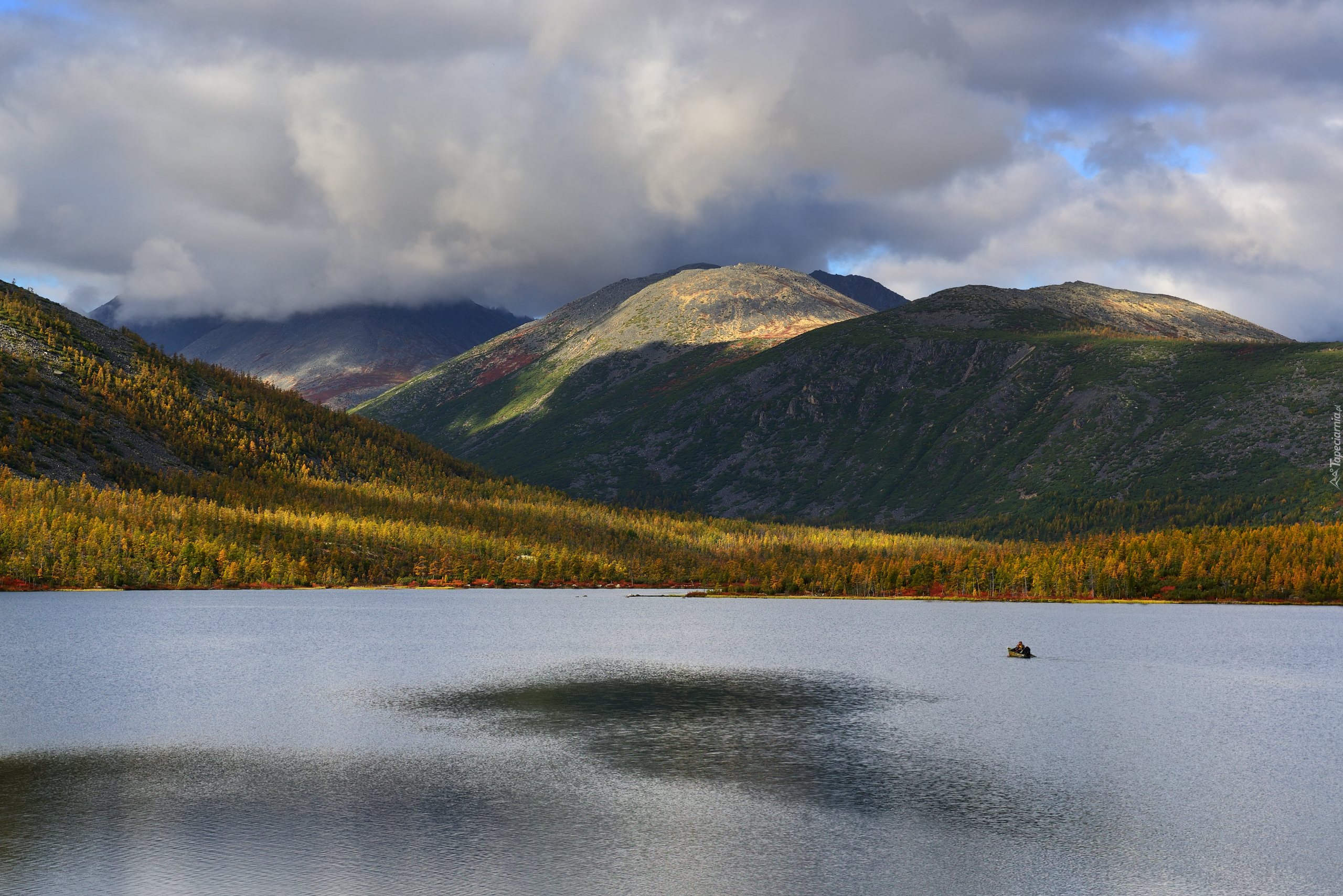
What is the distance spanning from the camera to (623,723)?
246 ft

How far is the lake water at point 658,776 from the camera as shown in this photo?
4003cm

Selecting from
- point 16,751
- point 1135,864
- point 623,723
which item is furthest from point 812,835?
Result: point 16,751

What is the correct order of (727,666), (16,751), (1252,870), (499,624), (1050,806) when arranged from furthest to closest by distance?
(499,624) → (727,666) → (16,751) → (1050,806) → (1252,870)

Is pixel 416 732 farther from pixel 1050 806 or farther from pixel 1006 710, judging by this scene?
pixel 1006 710

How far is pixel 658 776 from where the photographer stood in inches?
2259

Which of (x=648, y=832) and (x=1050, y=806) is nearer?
(x=648, y=832)

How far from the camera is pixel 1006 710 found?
83.0 meters

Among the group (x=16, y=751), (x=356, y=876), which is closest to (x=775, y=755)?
(x=356, y=876)

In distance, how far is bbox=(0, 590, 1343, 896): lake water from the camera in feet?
131

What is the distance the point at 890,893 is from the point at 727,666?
7990 cm

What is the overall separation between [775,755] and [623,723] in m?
15.3

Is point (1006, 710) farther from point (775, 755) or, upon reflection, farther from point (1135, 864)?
point (1135, 864)

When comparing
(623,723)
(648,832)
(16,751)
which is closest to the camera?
(648,832)

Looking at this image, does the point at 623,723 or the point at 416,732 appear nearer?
the point at 416,732
